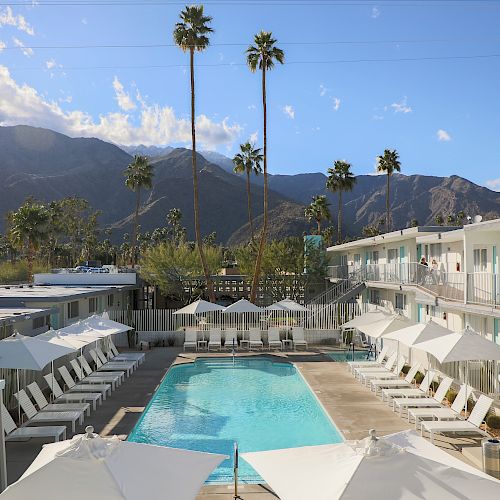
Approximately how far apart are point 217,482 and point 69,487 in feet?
17.9

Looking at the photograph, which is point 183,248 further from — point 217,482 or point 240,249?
point 217,482

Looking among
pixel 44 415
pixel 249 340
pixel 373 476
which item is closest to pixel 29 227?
pixel 249 340

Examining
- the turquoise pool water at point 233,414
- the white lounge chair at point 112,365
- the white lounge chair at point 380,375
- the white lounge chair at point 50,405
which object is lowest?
the turquoise pool water at point 233,414

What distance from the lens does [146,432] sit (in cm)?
1523

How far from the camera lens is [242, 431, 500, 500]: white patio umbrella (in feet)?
19.8

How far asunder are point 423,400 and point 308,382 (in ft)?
18.8

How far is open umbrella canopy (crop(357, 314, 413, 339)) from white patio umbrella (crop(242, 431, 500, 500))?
1299cm

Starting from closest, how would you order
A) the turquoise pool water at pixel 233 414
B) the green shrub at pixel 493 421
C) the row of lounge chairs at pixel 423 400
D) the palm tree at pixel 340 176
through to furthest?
1. the row of lounge chairs at pixel 423 400
2. the green shrub at pixel 493 421
3. the turquoise pool water at pixel 233 414
4. the palm tree at pixel 340 176

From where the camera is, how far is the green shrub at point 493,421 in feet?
45.4

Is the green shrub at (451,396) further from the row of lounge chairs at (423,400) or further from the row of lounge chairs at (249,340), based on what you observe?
the row of lounge chairs at (249,340)

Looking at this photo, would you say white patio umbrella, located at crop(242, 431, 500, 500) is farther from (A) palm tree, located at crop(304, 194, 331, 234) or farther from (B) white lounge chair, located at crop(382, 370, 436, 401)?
(A) palm tree, located at crop(304, 194, 331, 234)

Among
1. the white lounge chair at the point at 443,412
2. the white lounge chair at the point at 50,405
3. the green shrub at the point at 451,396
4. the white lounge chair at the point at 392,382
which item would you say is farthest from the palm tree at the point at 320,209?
the white lounge chair at the point at 50,405

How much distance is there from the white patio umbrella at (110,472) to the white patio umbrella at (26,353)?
7046 mm

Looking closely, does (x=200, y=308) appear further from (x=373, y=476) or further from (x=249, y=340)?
(x=373, y=476)
